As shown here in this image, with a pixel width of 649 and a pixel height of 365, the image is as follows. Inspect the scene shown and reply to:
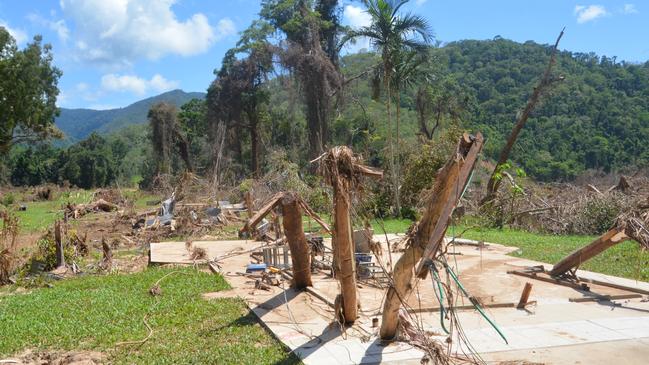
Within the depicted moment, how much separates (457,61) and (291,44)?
34712mm

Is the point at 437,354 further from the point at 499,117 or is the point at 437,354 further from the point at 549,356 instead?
the point at 499,117

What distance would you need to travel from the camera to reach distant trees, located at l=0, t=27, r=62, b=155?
30.0m

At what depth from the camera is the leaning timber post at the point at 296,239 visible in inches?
303

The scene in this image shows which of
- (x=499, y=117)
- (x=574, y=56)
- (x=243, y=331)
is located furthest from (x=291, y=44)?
(x=574, y=56)

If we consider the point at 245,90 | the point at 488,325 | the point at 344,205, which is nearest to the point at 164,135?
the point at 245,90

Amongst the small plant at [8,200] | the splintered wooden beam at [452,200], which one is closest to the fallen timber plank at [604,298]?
the splintered wooden beam at [452,200]

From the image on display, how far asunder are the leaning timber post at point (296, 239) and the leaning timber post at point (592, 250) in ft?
13.0

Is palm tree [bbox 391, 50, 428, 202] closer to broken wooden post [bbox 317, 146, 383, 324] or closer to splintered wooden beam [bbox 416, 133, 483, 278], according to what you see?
broken wooden post [bbox 317, 146, 383, 324]

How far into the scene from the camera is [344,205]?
614 cm

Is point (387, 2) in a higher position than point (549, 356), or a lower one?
higher

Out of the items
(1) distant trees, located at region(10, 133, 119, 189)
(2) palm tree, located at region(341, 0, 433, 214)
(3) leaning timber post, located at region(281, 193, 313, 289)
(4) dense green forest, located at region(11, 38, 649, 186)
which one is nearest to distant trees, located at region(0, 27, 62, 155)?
(4) dense green forest, located at region(11, 38, 649, 186)

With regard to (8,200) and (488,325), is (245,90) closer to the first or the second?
(8,200)

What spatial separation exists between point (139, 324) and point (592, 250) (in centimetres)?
643

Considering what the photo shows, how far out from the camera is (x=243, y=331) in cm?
649
